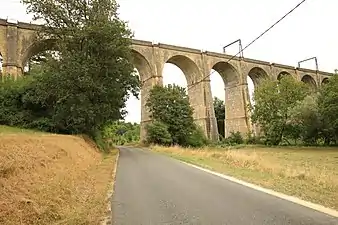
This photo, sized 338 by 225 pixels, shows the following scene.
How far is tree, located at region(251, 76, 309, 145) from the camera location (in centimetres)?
4753

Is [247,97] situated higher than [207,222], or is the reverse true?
[247,97]

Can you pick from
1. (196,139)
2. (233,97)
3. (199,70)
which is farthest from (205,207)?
(233,97)

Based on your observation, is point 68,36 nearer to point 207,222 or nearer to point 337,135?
point 207,222

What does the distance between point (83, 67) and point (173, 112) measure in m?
21.0

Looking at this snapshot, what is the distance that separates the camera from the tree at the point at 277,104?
47531 millimetres

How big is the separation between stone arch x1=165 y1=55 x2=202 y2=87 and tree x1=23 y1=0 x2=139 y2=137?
81.9 feet

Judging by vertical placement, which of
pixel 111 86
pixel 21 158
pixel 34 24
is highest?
pixel 34 24

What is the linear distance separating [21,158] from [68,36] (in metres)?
19.1

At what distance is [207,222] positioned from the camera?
17.5ft

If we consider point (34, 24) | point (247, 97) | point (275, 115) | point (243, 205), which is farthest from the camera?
point (247, 97)

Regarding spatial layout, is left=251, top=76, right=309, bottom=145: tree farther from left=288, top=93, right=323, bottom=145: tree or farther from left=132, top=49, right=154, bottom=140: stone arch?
left=132, top=49, right=154, bottom=140: stone arch

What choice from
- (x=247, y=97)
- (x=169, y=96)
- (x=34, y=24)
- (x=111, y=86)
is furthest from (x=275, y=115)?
(x=34, y=24)

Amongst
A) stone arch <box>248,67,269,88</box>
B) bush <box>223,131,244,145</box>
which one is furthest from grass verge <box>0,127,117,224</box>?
stone arch <box>248,67,269,88</box>

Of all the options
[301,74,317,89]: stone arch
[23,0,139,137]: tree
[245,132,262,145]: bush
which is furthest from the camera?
[301,74,317,89]: stone arch
